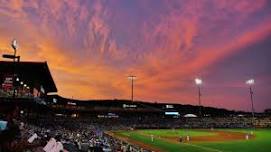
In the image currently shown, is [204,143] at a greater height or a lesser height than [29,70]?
lesser

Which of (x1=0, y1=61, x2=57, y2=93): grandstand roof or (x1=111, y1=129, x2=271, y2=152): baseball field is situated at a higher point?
(x1=0, y1=61, x2=57, y2=93): grandstand roof

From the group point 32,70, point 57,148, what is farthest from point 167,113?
point 57,148

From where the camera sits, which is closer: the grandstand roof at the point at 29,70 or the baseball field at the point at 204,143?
the baseball field at the point at 204,143

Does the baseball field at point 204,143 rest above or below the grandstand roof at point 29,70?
below

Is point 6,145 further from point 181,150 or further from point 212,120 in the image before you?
point 212,120

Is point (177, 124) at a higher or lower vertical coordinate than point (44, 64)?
lower

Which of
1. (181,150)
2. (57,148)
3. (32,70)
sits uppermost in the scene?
(32,70)

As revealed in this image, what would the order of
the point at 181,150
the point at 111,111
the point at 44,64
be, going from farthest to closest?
the point at 111,111
the point at 44,64
the point at 181,150

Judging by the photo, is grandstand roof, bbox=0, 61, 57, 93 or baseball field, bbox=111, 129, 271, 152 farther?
grandstand roof, bbox=0, 61, 57, 93

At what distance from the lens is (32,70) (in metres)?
42.8

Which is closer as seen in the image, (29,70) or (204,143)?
(29,70)

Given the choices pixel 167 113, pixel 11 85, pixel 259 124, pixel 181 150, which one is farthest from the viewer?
pixel 167 113

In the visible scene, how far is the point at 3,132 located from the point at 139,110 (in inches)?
4386

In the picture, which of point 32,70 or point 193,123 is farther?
point 193,123
